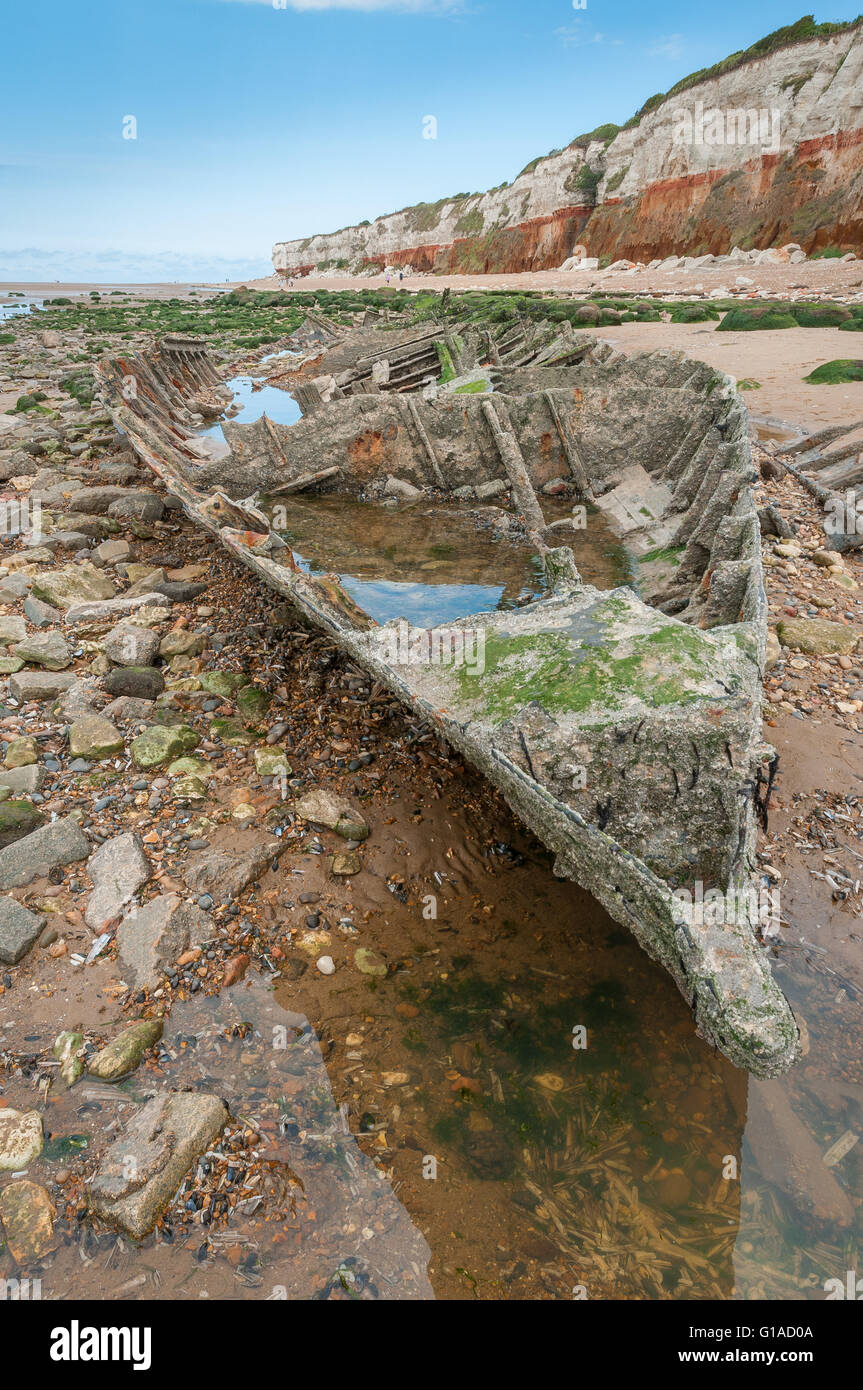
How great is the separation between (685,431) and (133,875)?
9474 millimetres

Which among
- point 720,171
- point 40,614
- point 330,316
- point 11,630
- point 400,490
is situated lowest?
point 11,630

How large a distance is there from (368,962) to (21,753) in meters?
3.51

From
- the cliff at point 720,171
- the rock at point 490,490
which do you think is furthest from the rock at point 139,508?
the cliff at point 720,171

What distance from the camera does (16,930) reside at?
166 inches

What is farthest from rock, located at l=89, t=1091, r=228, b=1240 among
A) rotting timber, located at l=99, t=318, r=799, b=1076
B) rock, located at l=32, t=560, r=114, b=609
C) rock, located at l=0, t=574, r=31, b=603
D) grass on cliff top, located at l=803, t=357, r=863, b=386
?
grass on cliff top, located at l=803, t=357, r=863, b=386

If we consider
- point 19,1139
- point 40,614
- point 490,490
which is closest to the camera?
point 19,1139

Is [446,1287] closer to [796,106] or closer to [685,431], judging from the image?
[685,431]

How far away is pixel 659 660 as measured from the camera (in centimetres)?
386

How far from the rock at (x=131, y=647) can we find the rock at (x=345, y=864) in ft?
11.1

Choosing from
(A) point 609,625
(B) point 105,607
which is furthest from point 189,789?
(B) point 105,607

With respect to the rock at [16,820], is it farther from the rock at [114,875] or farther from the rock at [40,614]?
the rock at [40,614]

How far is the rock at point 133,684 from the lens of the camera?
21.3 feet

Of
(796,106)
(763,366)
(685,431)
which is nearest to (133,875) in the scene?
(685,431)

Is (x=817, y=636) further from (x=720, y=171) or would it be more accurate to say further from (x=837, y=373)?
(x=720, y=171)
